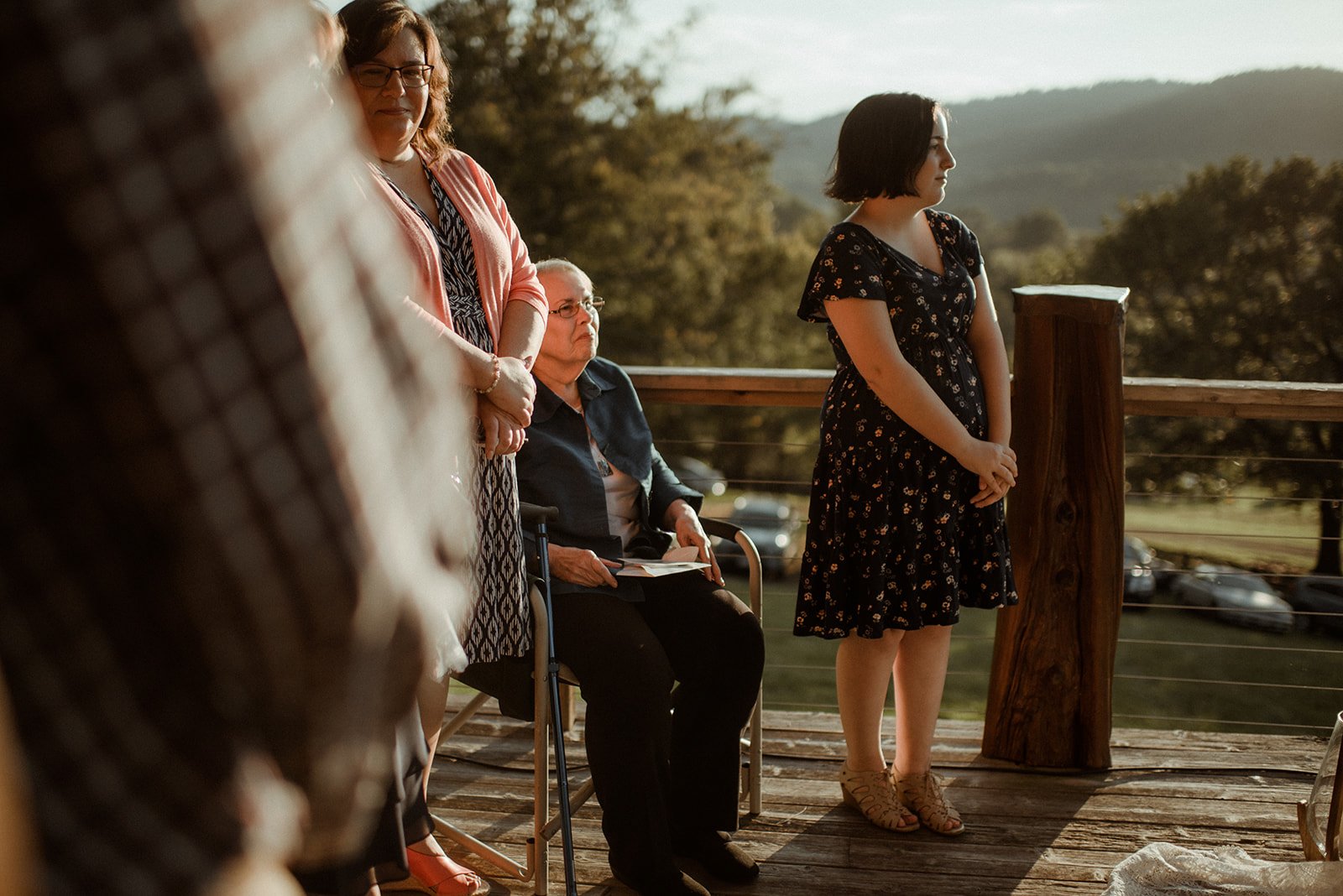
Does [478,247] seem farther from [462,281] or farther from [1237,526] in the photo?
[1237,526]

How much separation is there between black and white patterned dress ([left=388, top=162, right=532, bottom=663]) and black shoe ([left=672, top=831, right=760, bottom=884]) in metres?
0.60

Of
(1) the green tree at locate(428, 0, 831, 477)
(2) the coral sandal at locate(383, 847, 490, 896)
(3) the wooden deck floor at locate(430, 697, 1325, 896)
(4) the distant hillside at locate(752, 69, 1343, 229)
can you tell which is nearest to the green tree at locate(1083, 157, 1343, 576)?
(4) the distant hillside at locate(752, 69, 1343, 229)

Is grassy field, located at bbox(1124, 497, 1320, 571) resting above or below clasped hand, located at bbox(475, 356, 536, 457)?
below

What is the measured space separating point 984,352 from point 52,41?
245 cm

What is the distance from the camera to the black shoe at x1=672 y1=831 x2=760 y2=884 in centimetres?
237

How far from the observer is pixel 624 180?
43.7 feet

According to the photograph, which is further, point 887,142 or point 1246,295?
point 1246,295

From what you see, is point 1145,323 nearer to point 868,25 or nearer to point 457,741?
point 868,25

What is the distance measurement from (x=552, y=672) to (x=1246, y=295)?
18376 millimetres

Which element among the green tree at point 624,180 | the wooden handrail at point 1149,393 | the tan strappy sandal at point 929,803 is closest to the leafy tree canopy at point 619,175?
the green tree at point 624,180

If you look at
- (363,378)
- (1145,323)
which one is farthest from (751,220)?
(363,378)

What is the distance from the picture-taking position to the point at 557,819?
2244 millimetres

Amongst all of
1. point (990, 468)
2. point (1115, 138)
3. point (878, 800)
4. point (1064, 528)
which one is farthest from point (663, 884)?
point (1115, 138)

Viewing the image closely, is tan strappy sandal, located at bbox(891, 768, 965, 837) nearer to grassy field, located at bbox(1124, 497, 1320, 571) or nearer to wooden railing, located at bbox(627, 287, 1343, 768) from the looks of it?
wooden railing, located at bbox(627, 287, 1343, 768)
